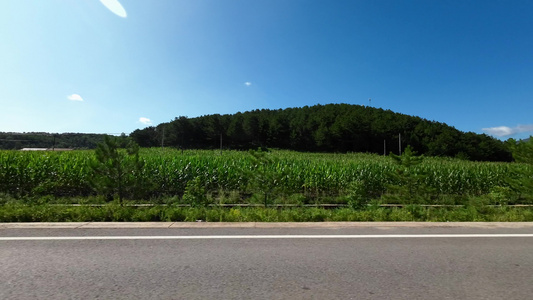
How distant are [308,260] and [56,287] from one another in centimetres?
314

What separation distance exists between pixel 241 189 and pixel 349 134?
270 ft

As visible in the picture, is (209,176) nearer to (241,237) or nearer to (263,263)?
(241,237)

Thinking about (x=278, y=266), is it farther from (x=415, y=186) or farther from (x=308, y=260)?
(x=415, y=186)

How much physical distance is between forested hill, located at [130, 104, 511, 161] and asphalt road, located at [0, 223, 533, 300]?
7205cm

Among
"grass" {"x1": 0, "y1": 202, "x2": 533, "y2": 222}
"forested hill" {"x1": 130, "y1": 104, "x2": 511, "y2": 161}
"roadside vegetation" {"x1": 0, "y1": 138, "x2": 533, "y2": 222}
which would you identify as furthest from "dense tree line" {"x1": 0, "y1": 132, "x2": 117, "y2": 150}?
"forested hill" {"x1": 130, "y1": 104, "x2": 511, "y2": 161}

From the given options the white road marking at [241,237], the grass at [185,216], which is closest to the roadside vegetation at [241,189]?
the grass at [185,216]

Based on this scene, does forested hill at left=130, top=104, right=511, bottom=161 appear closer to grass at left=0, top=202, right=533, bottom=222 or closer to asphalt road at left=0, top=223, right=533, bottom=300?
grass at left=0, top=202, right=533, bottom=222

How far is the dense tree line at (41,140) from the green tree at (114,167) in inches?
362

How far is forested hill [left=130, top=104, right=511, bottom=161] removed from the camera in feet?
275

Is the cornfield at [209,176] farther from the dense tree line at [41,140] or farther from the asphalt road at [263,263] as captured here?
the asphalt road at [263,263]

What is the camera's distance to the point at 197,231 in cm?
553

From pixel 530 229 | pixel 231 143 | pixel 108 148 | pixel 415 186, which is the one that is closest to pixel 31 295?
pixel 108 148

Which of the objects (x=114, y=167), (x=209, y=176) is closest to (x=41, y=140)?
(x=209, y=176)

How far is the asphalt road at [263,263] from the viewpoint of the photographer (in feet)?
10.3
